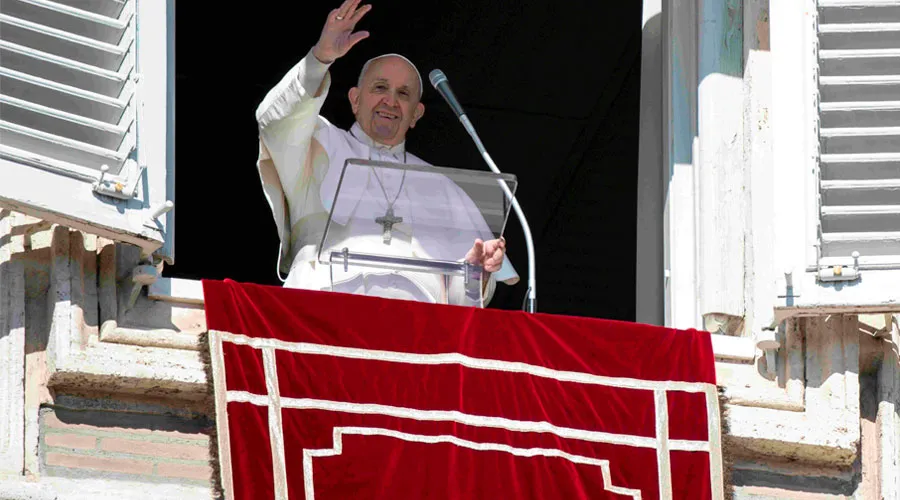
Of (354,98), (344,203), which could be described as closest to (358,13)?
(344,203)

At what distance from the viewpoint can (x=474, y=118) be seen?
12.0m

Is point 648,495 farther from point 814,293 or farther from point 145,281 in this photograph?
point 145,281

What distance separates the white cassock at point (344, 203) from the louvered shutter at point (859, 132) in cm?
98

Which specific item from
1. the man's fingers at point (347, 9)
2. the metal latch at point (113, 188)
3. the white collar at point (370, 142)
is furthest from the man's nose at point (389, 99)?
the metal latch at point (113, 188)

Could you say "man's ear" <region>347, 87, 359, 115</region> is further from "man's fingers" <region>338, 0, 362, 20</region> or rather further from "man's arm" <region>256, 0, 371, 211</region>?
"man's fingers" <region>338, 0, 362, 20</region>

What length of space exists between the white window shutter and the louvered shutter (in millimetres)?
1843

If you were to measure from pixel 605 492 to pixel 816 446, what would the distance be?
632 millimetres

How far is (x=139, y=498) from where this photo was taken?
747 cm

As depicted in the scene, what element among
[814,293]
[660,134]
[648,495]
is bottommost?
[648,495]

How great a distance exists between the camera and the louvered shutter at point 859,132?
7.98m

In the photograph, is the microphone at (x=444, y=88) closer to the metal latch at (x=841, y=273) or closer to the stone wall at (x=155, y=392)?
the stone wall at (x=155, y=392)

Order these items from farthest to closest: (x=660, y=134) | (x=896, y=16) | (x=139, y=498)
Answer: (x=660, y=134) < (x=896, y=16) < (x=139, y=498)

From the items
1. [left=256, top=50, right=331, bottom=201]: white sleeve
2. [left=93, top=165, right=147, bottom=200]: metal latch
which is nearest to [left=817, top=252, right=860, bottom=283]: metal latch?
[left=256, top=50, right=331, bottom=201]: white sleeve

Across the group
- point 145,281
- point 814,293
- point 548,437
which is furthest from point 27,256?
point 814,293
